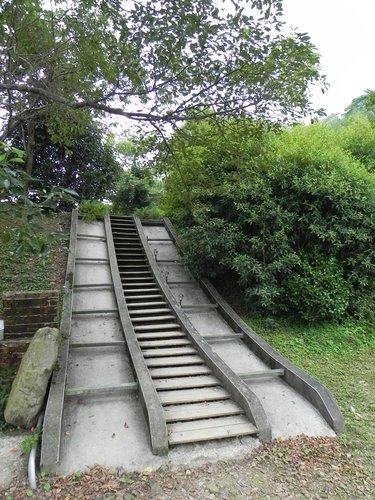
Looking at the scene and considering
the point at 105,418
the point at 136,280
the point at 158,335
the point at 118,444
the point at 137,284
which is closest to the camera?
the point at 118,444

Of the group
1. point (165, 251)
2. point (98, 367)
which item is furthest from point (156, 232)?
point (98, 367)

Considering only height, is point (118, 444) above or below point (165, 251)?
below

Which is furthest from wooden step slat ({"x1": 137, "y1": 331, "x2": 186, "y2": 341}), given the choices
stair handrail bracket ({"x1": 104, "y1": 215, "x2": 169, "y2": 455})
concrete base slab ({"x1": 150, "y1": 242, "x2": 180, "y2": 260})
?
concrete base slab ({"x1": 150, "y1": 242, "x2": 180, "y2": 260})

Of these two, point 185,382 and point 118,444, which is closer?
point 118,444

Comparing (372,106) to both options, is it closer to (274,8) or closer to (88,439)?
(274,8)

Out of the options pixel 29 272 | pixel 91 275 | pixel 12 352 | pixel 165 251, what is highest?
pixel 165 251

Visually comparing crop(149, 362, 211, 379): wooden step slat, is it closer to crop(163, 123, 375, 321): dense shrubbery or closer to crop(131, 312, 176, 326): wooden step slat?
crop(131, 312, 176, 326): wooden step slat

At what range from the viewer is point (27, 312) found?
13.3 feet

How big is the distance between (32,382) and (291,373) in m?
3.27

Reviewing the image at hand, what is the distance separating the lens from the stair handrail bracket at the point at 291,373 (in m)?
3.83

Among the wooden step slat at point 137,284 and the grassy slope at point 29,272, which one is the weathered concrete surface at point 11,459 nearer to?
the grassy slope at point 29,272

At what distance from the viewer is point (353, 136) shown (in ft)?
25.5

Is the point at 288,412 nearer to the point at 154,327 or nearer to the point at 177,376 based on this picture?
the point at 177,376

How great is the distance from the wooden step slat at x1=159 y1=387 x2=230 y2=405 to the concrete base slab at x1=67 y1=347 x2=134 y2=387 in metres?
0.61
